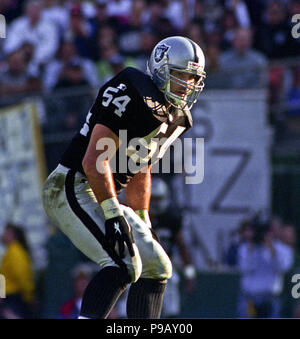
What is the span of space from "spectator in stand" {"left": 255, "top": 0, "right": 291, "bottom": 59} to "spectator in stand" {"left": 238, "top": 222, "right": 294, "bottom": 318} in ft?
6.79

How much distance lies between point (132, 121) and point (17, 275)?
4263 mm

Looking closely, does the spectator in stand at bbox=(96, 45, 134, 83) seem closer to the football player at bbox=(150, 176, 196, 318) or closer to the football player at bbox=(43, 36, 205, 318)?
the football player at bbox=(150, 176, 196, 318)

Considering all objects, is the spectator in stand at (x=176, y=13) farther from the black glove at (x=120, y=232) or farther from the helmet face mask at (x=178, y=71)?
the black glove at (x=120, y=232)

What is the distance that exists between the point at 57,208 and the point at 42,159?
4.13m

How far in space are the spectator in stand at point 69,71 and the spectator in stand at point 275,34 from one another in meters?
1.81

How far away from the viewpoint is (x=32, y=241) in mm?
8773

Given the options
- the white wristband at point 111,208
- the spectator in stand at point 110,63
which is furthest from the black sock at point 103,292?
the spectator in stand at point 110,63

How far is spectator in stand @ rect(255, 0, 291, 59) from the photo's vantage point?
30.7 feet

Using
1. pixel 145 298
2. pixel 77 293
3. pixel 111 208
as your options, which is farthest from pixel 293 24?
pixel 111 208

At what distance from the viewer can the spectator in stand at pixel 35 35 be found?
9.98 meters

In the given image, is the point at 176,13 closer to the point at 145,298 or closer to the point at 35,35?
the point at 35,35

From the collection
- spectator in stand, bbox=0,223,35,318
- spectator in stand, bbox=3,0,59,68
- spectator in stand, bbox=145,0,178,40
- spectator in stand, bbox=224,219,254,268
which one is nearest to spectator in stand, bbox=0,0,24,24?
spectator in stand, bbox=3,0,59,68
